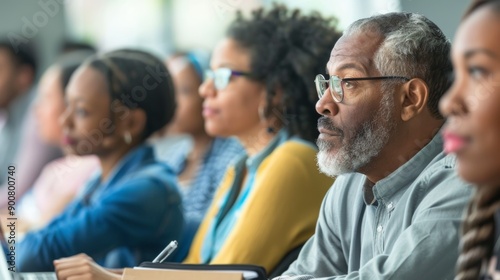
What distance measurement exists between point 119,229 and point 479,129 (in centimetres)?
235

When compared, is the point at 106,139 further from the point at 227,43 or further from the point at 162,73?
the point at 227,43

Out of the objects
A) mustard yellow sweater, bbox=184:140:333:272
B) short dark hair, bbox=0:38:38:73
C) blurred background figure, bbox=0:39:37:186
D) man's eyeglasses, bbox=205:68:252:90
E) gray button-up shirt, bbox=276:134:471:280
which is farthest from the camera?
short dark hair, bbox=0:38:38:73

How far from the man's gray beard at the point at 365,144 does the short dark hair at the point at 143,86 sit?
1.74m

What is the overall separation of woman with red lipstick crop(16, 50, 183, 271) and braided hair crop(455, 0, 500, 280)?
2.24m

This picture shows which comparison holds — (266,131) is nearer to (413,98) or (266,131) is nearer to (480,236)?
(413,98)

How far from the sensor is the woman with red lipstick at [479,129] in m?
1.31

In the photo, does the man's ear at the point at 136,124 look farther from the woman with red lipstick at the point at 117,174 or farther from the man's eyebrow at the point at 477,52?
the man's eyebrow at the point at 477,52

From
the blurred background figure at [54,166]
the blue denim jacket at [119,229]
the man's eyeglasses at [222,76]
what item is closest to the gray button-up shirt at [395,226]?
the man's eyeglasses at [222,76]

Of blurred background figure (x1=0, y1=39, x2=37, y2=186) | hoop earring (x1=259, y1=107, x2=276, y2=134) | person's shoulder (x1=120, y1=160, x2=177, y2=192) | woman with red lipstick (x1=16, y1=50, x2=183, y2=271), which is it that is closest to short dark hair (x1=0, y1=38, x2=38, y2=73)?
blurred background figure (x1=0, y1=39, x2=37, y2=186)

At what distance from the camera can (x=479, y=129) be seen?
1315 mm

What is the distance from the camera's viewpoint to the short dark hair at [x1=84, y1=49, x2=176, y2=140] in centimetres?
377

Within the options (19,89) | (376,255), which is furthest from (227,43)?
(19,89)

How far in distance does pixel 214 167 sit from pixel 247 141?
0.71 m

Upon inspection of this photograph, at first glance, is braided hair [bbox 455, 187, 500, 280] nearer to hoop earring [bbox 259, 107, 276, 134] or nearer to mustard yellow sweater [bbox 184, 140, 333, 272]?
mustard yellow sweater [bbox 184, 140, 333, 272]
